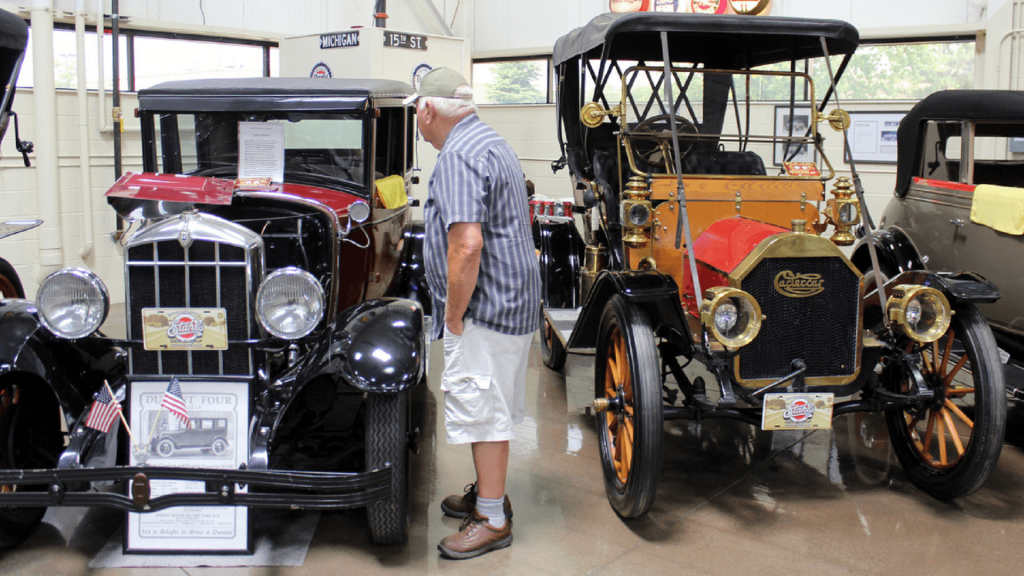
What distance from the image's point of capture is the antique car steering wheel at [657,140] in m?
4.00

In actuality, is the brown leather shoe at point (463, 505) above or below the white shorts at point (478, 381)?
below

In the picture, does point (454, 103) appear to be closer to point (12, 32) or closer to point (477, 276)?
point (477, 276)

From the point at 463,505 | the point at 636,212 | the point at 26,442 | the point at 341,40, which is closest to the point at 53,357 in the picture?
the point at 26,442

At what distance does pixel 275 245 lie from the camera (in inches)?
132

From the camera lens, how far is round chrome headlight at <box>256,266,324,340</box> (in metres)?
2.59

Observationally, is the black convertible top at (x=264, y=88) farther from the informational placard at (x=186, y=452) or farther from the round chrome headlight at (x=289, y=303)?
the informational placard at (x=186, y=452)

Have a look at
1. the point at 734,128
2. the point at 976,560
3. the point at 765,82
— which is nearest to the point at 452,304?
the point at 976,560

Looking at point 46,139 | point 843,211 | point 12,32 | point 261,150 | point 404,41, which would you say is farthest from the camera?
point 404,41

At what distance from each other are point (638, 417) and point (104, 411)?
1763 millimetres

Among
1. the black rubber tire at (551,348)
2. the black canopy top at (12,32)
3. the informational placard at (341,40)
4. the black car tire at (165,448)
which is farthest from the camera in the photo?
the informational placard at (341,40)

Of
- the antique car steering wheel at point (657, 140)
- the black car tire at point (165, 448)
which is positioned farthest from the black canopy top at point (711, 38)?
the black car tire at point (165, 448)

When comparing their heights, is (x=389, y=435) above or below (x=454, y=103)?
below

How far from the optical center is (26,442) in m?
2.93

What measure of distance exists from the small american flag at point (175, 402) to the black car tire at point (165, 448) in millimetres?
79
